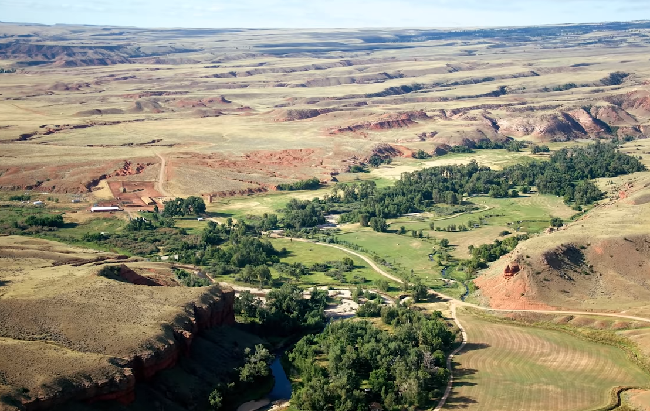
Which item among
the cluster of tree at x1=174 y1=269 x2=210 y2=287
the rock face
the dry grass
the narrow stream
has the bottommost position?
the narrow stream

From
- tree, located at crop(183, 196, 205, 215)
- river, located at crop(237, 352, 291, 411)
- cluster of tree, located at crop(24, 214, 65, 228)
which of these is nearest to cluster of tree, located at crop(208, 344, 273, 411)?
river, located at crop(237, 352, 291, 411)

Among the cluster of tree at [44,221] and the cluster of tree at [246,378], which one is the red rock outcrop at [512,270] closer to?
the cluster of tree at [246,378]

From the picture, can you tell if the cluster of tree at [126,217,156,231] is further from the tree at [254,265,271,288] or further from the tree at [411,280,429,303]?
the tree at [411,280,429,303]

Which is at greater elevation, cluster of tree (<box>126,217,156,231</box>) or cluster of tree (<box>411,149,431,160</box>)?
cluster of tree (<box>411,149,431,160</box>)

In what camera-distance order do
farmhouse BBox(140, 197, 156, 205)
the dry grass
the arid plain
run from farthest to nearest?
farmhouse BBox(140, 197, 156, 205)
the arid plain
the dry grass

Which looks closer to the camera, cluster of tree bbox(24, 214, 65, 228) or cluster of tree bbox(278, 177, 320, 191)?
cluster of tree bbox(24, 214, 65, 228)

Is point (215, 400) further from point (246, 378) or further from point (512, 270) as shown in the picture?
point (512, 270)

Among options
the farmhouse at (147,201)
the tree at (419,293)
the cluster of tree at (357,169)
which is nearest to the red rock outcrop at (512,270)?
the tree at (419,293)
